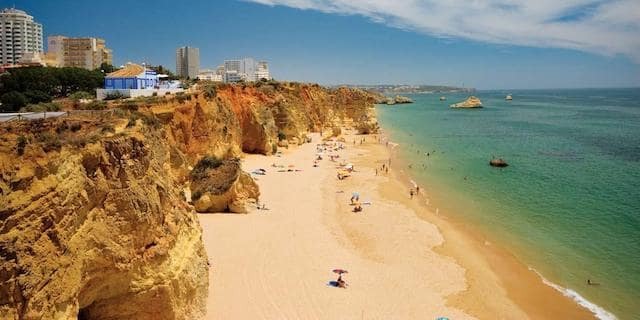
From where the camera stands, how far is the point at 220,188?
2388 cm

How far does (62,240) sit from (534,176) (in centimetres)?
3911

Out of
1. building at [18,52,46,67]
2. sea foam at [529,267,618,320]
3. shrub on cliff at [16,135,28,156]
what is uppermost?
building at [18,52,46,67]

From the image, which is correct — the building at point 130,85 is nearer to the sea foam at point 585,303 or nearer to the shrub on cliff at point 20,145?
the shrub on cliff at point 20,145

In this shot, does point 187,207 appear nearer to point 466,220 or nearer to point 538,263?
point 538,263

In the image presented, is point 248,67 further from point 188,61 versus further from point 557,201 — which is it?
point 557,201

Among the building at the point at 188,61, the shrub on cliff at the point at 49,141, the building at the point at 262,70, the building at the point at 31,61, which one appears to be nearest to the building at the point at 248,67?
the building at the point at 262,70

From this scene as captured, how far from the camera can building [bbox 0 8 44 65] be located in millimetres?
95812

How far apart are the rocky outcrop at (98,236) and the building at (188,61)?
316ft

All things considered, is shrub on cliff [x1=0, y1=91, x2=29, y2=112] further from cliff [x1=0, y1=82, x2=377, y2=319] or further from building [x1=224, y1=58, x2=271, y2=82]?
building [x1=224, y1=58, x2=271, y2=82]

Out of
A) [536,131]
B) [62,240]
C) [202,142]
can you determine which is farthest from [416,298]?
[536,131]

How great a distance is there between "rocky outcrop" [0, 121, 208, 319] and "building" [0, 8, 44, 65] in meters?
98.7

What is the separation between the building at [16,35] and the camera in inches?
3772

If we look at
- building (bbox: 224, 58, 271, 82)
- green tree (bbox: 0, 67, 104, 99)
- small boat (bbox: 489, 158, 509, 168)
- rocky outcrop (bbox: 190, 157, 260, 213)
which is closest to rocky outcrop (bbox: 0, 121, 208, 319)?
rocky outcrop (bbox: 190, 157, 260, 213)

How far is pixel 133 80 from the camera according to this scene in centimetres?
2900
